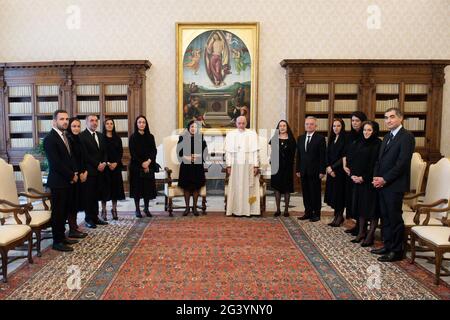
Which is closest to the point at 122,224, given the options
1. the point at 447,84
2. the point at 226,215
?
the point at 226,215

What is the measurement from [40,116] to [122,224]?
4270 millimetres

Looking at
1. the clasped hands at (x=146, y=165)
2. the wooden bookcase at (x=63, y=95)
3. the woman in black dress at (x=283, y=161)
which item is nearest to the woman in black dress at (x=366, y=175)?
the woman in black dress at (x=283, y=161)

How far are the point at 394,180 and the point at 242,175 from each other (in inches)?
111

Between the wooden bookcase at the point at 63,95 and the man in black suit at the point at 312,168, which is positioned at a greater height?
the wooden bookcase at the point at 63,95

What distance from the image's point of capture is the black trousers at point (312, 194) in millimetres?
6324

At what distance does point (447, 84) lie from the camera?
353 inches

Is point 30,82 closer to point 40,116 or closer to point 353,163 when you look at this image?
point 40,116

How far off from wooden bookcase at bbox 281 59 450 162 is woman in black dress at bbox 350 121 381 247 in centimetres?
370

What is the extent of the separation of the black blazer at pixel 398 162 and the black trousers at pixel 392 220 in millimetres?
95

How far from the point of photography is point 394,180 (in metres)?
4.34

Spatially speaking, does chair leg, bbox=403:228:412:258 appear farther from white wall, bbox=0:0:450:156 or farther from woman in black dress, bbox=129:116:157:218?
white wall, bbox=0:0:450:156

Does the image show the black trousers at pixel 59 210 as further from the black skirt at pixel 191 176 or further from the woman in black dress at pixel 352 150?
the woman in black dress at pixel 352 150

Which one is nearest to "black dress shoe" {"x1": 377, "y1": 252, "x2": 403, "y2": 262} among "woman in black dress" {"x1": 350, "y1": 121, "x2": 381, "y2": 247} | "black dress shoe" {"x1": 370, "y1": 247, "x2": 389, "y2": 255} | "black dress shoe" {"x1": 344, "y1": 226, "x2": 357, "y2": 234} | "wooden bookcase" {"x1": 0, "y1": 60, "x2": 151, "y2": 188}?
"black dress shoe" {"x1": 370, "y1": 247, "x2": 389, "y2": 255}

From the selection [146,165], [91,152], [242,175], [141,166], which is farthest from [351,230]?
[91,152]
